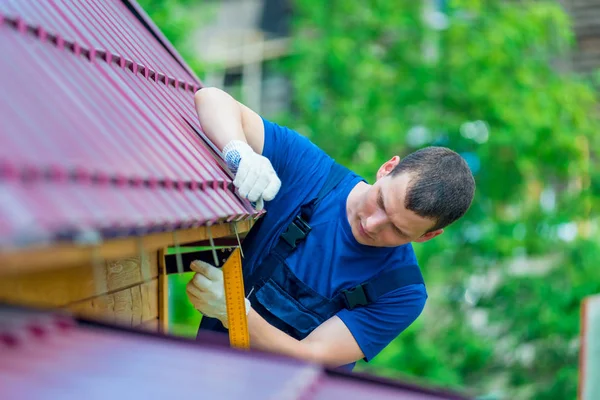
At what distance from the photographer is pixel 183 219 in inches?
74.4

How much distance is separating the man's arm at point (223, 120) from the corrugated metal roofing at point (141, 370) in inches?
45.5

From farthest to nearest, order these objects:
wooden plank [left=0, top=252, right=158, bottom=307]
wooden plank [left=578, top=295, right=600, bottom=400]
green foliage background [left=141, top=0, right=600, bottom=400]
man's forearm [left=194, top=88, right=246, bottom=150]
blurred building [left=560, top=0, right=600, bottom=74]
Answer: blurred building [left=560, top=0, right=600, bottom=74] → green foliage background [left=141, top=0, right=600, bottom=400] → wooden plank [left=578, top=295, right=600, bottom=400] → man's forearm [left=194, top=88, right=246, bottom=150] → wooden plank [left=0, top=252, right=158, bottom=307]

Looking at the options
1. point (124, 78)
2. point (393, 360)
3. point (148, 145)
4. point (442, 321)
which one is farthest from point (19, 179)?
point (442, 321)

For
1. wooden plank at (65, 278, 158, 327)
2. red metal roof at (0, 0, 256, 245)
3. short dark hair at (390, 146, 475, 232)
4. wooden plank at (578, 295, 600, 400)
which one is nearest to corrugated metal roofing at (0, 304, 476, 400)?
red metal roof at (0, 0, 256, 245)

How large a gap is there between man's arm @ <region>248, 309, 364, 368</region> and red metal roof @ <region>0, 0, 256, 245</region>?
1.60ft

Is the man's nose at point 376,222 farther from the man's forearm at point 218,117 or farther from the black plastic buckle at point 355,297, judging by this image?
the man's forearm at point 218,117

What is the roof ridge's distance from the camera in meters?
1.96

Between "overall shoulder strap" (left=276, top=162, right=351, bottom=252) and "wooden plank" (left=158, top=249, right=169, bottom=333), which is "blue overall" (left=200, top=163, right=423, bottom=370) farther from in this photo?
"wooden plank" (left=158, top=249, right=169, bottom=333)

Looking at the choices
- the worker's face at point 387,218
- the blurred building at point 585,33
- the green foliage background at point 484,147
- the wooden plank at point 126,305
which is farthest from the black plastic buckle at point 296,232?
the blurred building at point 585,33

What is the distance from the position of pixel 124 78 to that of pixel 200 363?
3.63 ft

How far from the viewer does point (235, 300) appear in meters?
2.67

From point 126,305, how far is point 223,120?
726 millimetres

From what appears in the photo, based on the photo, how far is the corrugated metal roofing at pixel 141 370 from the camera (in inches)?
56.6

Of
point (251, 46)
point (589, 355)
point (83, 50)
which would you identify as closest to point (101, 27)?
point (83, 50)
